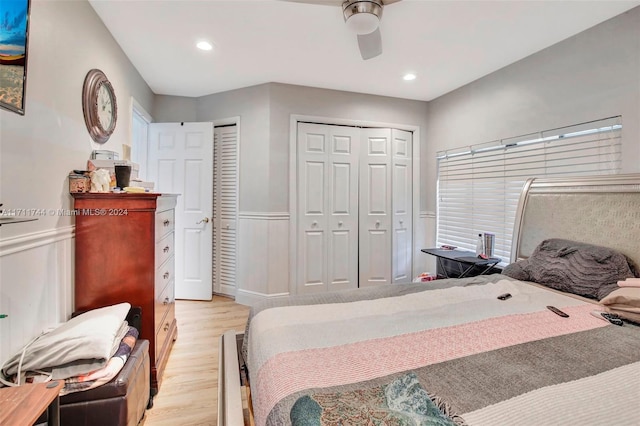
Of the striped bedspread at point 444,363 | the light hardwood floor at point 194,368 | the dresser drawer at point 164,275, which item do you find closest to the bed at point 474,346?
the striped bedspread at point 444,363

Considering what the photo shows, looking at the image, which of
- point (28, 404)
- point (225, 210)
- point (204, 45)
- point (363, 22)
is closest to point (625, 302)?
point (363, 22)

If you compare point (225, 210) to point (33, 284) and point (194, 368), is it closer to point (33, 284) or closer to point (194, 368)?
point (194, 368)

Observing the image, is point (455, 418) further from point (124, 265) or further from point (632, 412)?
point (124, 265)

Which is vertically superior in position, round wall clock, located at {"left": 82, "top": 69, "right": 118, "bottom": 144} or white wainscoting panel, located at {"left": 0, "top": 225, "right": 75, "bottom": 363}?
round wall clock, located at {"left": 82, "top": 69, "right": 118, "bottom": 144}

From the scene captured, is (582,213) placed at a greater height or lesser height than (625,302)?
greater

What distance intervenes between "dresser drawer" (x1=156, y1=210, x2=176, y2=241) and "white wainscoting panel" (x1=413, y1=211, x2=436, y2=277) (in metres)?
2.88

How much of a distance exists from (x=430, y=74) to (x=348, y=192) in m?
1.51

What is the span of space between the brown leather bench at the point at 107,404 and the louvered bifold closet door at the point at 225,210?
220 centimetres

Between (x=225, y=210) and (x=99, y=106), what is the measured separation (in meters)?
1.81

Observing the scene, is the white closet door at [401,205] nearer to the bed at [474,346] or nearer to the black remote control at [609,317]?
the bed at [474,346]

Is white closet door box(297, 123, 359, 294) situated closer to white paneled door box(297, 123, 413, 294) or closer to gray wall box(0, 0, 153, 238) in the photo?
white paneled door box(297, 123, 413, 294)

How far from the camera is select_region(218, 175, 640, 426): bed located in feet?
2.44

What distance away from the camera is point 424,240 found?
3.91 meters

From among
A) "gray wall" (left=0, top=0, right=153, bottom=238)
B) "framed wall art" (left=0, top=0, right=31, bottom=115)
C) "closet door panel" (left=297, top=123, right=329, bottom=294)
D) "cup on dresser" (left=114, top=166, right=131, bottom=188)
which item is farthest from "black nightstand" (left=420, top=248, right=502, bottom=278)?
"framed wall art" (left=0, top=0, right=31, bottom=115)
